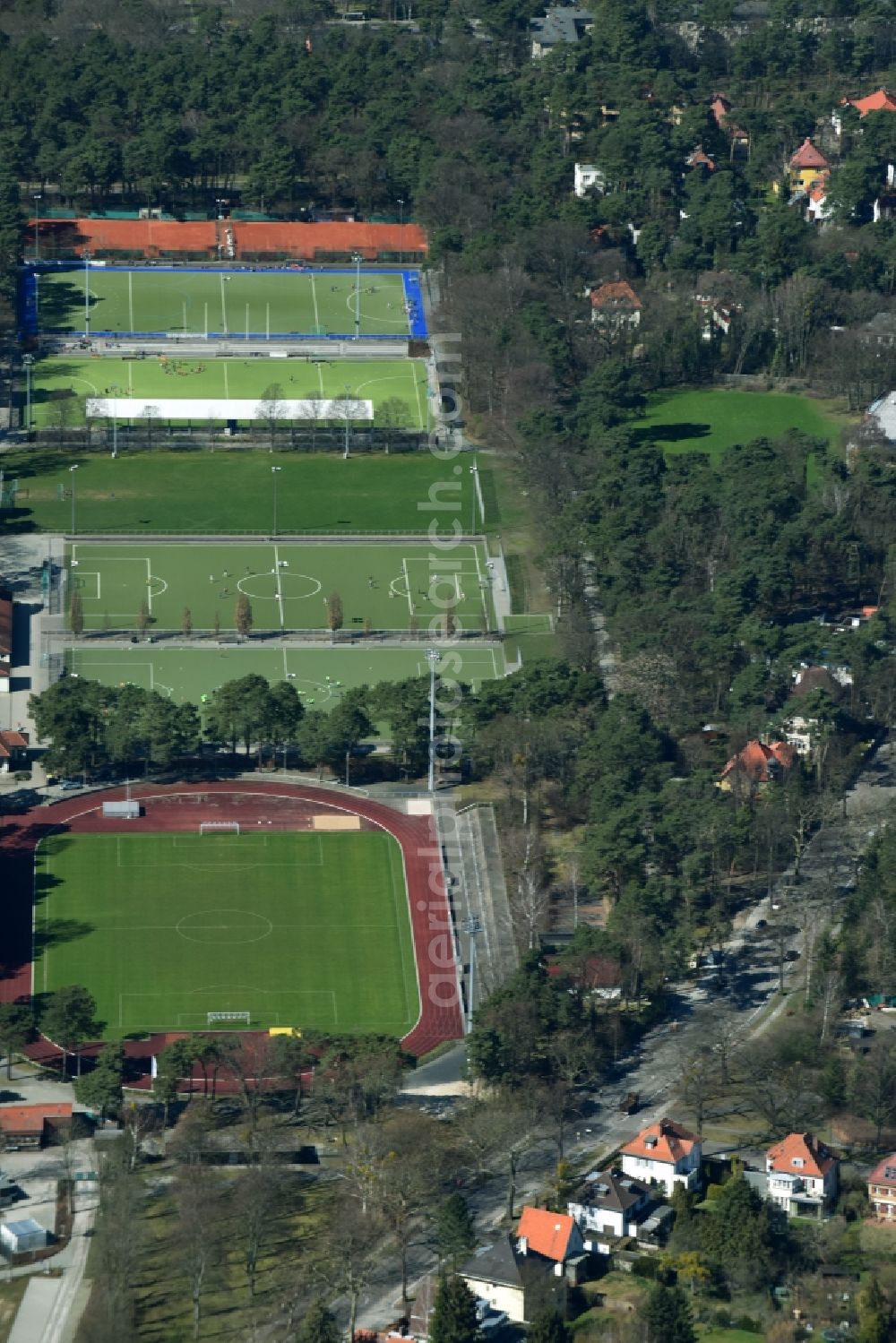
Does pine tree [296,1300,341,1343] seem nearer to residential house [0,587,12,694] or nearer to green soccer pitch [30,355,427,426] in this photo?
residential house [0,587,12,694]

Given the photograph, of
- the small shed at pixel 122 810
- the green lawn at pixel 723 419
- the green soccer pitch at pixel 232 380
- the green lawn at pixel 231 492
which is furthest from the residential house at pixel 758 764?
the green soccer pitch at pixel 232 380

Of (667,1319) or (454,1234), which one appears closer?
(667,1319)

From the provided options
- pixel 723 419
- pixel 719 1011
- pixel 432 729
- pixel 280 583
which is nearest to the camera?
pixel 719 1011

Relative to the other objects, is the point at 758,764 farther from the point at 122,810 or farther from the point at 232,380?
the point at 232,380

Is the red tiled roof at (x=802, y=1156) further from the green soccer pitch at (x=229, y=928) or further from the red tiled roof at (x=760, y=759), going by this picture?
the red tiled roof at (x=760, y=759)

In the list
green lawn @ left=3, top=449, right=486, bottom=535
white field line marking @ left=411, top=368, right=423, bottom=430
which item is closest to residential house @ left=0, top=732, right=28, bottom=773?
green lawn @ left=3, top=449, right=486, bottom=535

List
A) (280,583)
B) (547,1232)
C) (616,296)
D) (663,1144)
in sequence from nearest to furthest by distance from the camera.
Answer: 1. (547,1232)
2. (663,1144)
3. (280,583)
4. (616,296)

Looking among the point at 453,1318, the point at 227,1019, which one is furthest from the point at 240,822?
the point at 453,1318
